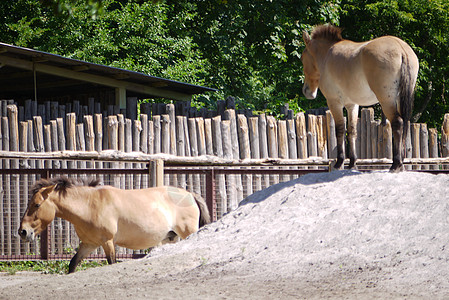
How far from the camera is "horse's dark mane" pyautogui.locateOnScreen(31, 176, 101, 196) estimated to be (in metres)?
9.03

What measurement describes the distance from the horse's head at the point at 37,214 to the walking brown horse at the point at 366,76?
399cm

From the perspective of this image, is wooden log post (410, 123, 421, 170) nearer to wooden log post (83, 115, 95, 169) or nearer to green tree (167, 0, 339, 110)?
wooden log post (83, 115, 95, 169)

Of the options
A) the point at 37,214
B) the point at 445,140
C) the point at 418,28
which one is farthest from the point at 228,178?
the point at 418,28

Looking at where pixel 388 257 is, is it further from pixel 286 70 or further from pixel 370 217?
pixel 286 70

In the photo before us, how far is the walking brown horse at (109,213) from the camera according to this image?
352 inches

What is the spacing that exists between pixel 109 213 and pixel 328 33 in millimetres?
3897

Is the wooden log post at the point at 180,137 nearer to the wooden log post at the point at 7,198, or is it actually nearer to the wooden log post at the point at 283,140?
the wooden log post at the point at 283,140

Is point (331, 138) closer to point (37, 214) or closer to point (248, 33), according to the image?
point (37, 214)

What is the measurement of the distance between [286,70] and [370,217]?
16427 mm

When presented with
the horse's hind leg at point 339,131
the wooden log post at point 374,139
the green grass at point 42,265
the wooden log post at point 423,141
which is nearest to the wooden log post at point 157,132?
the green grass at point 42,265

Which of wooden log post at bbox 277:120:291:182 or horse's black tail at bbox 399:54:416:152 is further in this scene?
wooden log post at bbox 277:120:291:182

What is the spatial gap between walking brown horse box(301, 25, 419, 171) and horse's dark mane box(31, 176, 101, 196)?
11.6 ft

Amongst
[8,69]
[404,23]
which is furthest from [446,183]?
[404,23]

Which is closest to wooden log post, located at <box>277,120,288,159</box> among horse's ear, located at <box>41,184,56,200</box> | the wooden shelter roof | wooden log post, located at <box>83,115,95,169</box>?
the wooden shelter roof
